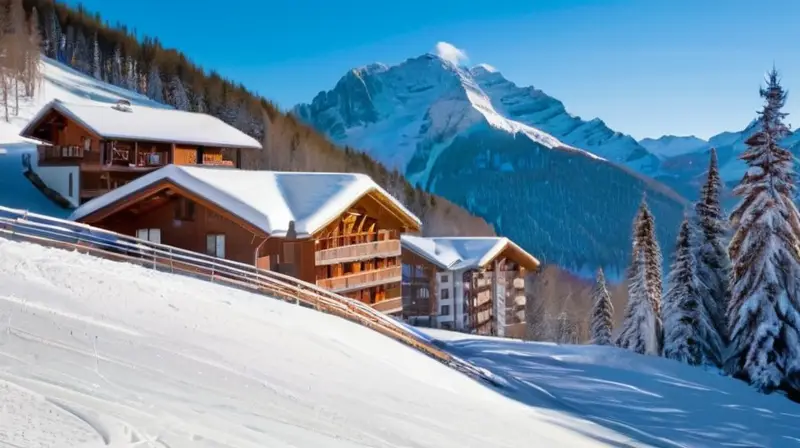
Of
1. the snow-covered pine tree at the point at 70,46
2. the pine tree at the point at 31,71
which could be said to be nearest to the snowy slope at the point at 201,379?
the pine tree at the point at 31,71

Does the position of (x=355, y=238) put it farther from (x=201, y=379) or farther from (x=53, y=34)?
(x=53, y=34)

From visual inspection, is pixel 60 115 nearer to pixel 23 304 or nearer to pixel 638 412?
pixel 23 304

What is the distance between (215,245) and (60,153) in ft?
57.8

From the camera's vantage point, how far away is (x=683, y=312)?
32.8 m

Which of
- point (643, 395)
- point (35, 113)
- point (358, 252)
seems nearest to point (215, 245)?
point (358, 252)

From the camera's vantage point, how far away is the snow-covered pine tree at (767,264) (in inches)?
1022

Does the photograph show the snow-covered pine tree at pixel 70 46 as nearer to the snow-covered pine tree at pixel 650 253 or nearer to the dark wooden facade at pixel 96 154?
the dark wooden facade at pixel 96 154

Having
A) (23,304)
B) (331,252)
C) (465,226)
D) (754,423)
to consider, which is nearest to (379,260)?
(331,252)

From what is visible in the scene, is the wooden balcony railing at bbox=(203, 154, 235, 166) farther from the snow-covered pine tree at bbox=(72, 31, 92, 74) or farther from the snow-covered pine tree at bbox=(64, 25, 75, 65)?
the snow-covered pine tree at bbox=(64, 25, 75, 65)

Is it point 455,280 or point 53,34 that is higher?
point 53,34

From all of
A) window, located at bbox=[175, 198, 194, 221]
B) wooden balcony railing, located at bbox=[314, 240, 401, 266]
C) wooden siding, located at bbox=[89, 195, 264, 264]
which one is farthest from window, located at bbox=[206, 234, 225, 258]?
wooden balcony railing, located at bbox=[314, 240, 401, 266]

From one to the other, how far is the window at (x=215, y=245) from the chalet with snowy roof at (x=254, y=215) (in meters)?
0.04

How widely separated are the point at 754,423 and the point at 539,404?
7619mm

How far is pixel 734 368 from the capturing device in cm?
2806
